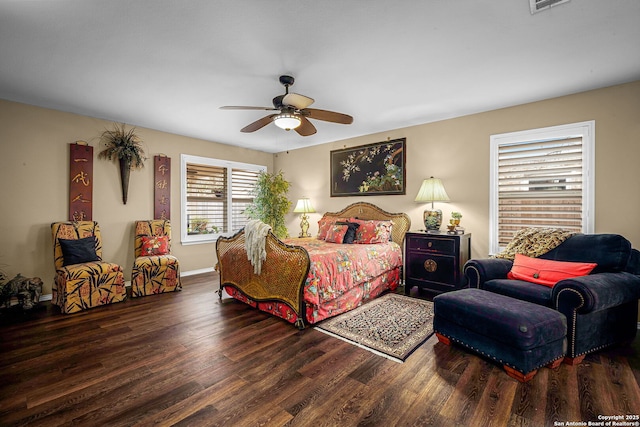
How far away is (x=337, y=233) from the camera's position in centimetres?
445

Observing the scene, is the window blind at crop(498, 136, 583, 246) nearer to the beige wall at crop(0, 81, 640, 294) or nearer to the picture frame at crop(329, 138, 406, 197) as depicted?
the beige wall at crop(0, 81, 640, 294)

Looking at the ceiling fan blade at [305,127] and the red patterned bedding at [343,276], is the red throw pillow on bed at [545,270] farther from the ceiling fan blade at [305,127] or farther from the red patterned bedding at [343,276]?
the ceiling fan blade at [305,127]

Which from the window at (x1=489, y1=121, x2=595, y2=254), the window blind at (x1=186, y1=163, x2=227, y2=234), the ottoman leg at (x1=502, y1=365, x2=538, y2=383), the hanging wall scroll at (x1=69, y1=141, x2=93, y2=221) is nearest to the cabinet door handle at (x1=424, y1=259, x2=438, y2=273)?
the window at (x1=489, y1=121, x2=595, y2=254)

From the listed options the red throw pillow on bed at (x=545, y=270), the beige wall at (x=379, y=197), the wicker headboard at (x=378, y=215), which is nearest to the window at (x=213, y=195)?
the beige wall at (x=379, y=197)

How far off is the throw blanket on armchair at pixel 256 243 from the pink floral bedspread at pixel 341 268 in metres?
0.55

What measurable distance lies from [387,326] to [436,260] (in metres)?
1.38

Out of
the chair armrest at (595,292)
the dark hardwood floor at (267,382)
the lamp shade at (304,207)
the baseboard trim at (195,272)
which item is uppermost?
the lamp shade at (304,207)

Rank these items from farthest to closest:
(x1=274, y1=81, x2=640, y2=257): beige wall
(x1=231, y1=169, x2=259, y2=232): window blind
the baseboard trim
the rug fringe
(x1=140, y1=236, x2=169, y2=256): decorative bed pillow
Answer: (x1=231, y1=169, x2=259, y2=232): window blind
the baseboard trim
(x1=140, y1=236, x2=169, y2=256): decorative bed pillow
(x1=274, y1=81, x2=640, y2=257): beige wall
the rug fringe

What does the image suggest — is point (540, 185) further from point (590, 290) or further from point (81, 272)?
point (81, 272)

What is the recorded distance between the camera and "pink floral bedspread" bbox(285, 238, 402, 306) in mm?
2933

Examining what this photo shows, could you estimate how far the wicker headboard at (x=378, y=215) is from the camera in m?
4.63

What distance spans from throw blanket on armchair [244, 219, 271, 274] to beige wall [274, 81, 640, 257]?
247cm

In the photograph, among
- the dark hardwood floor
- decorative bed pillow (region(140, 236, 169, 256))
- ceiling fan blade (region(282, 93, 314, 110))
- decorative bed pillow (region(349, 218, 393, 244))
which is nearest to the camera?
the dark hardwood floor

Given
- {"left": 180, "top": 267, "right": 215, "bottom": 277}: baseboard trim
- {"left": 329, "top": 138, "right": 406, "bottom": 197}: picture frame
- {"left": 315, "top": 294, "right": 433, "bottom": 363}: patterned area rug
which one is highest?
{"left": 329, "top": 138, "right": 406, "bottom": 197}: picture frame
